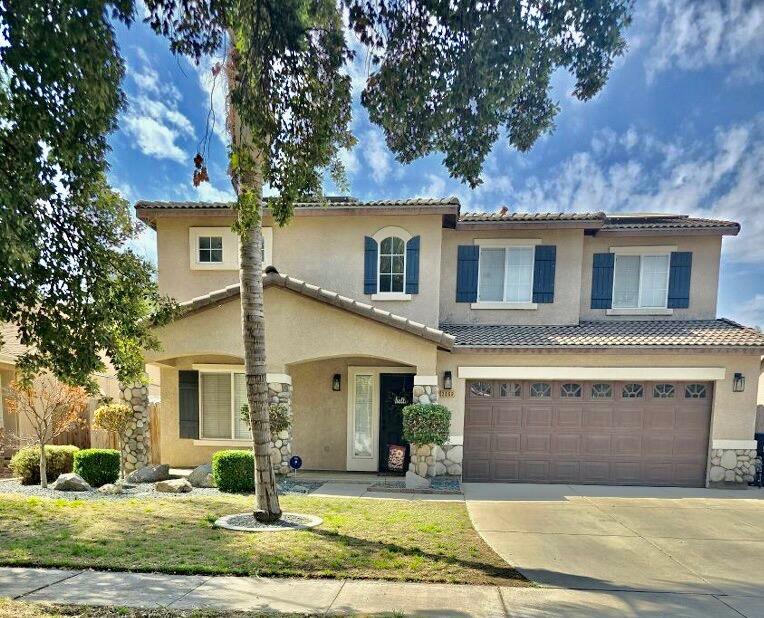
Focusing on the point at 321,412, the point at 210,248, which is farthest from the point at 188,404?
the point at 210,248

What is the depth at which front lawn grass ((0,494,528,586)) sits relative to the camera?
199 inches

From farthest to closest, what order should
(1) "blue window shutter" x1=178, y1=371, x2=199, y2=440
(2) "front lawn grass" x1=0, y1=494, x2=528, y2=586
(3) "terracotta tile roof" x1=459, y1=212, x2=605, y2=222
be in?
1. (1) "blue window shutter" x1=178, y1=371, x2=199, y2=440
2. (3) "terracotta tile roof" x1=459, y1=212, x2=605, y2=222
3. (2) "front lawn grass" x1=0, y1=494, x2=528, y2=586

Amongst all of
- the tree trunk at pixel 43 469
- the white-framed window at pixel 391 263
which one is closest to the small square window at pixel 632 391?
the white-framed window at pixel 391 263

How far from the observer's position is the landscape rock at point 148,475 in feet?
32.1

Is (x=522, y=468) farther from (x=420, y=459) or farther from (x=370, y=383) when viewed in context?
(x=370, y=383)

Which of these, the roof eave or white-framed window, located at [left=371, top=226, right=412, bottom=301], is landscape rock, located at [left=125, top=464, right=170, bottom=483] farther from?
the roof eave

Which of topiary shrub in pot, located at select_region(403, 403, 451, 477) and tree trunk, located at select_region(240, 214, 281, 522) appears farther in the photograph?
topiary shrub in pot, located at select_region(403, 403, 451, 477)

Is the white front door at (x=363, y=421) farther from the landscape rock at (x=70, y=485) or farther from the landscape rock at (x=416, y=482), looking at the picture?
the landscape rock at (x=70, y=485)

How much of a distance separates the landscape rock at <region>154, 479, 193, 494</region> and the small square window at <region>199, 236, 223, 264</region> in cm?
588

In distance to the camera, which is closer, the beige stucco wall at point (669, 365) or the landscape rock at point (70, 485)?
the landscape rock at point (70, 485)

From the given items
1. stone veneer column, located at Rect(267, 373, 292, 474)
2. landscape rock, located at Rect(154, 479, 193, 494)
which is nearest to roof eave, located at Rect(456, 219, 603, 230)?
stone veneer column, located at Rect(267, 373, 292, 474)

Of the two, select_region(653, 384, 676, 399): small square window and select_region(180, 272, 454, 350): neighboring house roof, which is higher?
select_region(180, 272, 454, 350): neighboring house roof

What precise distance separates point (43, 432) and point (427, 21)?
439 inches

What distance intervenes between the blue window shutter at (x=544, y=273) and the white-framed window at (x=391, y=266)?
3686 millimetres
